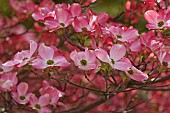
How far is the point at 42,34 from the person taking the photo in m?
2.40

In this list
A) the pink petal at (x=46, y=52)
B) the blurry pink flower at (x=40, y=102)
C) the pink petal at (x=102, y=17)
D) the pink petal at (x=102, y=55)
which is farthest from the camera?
the blurry pink flower at (x=40, y=102)

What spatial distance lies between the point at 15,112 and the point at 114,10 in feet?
1.87

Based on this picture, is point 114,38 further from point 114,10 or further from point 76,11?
Answer: point 114,10

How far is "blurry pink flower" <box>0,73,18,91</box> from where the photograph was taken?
1565mm

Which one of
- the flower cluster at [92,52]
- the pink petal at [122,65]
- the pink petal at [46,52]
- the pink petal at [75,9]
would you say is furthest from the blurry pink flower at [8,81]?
the pink petal at [122,65]

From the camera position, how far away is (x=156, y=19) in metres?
1.41

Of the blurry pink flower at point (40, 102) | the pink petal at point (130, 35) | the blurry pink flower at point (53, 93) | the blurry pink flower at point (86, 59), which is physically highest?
the pink petal at point (130, 35)

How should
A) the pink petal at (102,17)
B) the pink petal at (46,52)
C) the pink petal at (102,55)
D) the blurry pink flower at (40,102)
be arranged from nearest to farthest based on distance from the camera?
the pink petal at (102,55) < the pink petal at (46,52) < the pink petal at (102,17) < the blurry pink flower at (40,102)

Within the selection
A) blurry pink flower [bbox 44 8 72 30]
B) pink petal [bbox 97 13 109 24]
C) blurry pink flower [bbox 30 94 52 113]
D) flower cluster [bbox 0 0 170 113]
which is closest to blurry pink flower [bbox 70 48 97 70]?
flower cluster [bbox 0 0 170 113]

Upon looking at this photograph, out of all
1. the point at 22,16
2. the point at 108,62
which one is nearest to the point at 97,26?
the point at 108,62

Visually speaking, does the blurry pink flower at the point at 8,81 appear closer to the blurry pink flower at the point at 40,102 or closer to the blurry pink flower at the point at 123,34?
the blurry pink flower at the point at 40,102

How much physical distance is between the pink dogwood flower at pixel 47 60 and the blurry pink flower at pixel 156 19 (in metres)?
0.29

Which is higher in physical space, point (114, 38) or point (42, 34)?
point (114, 38)

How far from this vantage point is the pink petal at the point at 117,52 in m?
1.32
